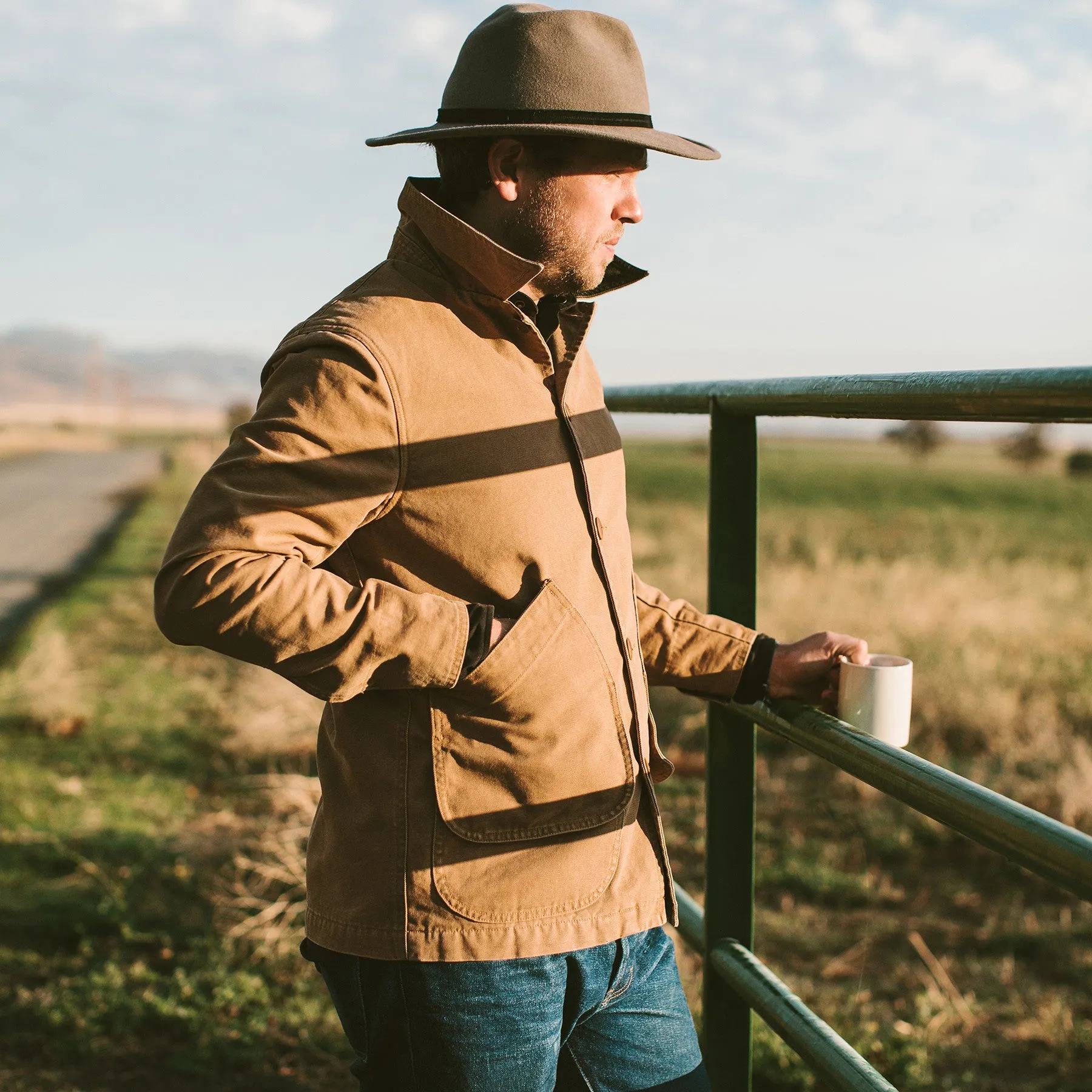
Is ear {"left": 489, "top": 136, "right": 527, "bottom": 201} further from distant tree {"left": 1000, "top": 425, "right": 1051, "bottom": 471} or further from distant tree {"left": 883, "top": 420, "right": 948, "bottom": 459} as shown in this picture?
distant tree {"left": 883, "top": 420, "right": 948, "bottom": 459}

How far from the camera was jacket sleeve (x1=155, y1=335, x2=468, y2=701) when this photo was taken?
148 cm

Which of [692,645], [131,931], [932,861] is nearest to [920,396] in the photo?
[692,645]

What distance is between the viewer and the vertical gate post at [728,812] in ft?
7.08

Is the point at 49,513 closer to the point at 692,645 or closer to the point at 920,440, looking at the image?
the point at 692,645

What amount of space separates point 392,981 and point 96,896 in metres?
2.61

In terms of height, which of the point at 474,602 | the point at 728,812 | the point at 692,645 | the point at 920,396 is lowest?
the point at 728,812

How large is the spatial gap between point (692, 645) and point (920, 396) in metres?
0.71

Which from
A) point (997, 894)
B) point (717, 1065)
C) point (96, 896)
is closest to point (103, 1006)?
point (96, 896)

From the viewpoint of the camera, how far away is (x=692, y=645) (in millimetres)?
2051

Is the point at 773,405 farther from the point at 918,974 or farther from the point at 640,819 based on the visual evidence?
the point at 918,974

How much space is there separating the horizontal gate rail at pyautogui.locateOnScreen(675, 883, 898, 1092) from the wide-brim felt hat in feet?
4.34

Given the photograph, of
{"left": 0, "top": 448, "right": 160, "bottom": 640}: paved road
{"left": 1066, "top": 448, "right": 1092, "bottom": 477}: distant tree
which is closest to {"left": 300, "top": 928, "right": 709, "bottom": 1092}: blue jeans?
{"left": 0, "top": 448, "right": 160, "bottom": 640}: paved road

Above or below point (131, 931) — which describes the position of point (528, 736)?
above

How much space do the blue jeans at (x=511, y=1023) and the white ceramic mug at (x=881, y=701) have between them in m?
0.47
